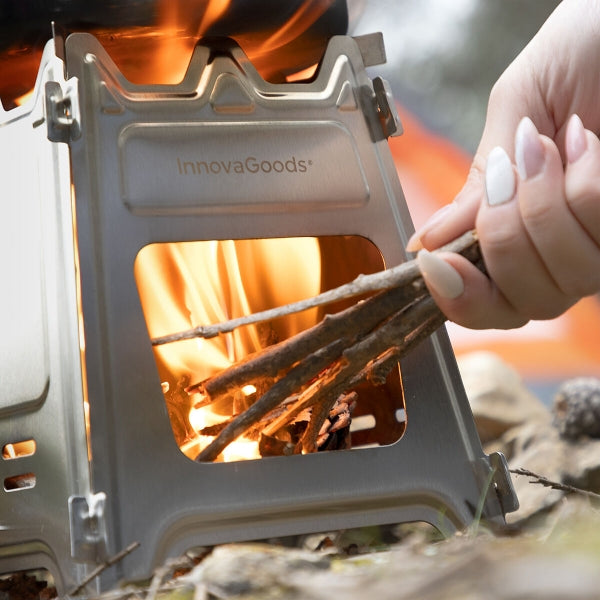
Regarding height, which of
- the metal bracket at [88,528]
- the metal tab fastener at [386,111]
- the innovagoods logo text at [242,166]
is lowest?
the metal bracket at [88,528]

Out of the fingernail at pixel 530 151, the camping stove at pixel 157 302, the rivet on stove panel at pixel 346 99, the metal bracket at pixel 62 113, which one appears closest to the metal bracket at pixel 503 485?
the camping stove at pixel 157 302

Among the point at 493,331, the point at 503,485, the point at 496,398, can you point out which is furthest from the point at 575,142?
the point at 493,331

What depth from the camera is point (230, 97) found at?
3.89 ft

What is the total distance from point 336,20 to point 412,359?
0.54m

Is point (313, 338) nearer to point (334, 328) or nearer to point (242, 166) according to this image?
point (334, 328)

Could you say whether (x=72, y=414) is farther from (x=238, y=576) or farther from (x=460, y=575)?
(x=460, y=575)

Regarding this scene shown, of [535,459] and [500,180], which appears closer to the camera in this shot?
[500,180]

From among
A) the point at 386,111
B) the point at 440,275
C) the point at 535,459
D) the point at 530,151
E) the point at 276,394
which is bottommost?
the point at 535,459

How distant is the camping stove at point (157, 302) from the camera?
100cm

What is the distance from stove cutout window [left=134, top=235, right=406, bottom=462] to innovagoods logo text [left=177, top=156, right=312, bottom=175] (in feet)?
0.39

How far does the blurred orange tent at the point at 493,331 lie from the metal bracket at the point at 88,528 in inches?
84.5

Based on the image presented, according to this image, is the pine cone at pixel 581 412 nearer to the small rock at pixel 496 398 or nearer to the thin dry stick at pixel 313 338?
the small rock at pixel 496 398

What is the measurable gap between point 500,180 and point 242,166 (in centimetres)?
37

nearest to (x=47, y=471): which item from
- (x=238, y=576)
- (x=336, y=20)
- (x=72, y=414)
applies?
(x=72, y=414)
